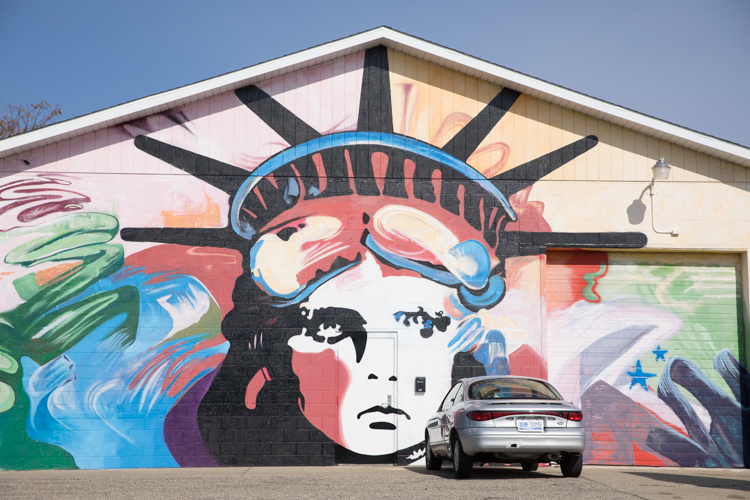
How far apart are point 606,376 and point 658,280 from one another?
2209 mm

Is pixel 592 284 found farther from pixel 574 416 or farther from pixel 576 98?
pixel 574 416

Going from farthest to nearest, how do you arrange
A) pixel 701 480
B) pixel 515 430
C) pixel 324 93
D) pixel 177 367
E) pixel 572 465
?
pixel 324 93
pixel 177 367
pixel 701 480
pixel 572 465
pixel 515 430

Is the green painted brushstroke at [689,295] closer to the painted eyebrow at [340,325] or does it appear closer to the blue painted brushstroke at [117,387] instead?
the painted eyebrow at [340,325]

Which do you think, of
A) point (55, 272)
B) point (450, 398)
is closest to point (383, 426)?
point (450, 398)

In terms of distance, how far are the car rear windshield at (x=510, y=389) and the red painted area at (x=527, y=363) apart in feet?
9.63

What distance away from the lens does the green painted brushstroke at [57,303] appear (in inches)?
534

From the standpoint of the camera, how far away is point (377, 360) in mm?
13914

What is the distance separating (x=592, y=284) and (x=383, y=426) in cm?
500

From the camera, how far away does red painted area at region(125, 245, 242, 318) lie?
14.0m

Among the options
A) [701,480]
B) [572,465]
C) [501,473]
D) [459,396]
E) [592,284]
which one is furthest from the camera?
[592,284]

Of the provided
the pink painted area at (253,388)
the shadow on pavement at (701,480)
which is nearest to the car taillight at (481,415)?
the shadow on pavement at (701,480)

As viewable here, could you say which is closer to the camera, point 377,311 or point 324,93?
point 377,311

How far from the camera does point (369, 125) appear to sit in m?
14.5

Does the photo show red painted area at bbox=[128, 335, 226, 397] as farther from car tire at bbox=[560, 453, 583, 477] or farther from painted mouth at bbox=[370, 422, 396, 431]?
car tire at bbox=[560, 453, 583, 477]
